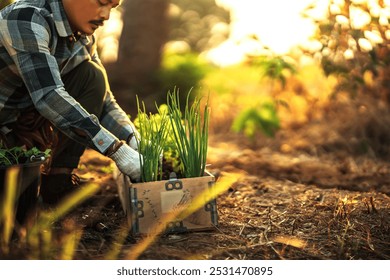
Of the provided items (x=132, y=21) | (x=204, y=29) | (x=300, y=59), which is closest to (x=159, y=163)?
(x=300, y=59)

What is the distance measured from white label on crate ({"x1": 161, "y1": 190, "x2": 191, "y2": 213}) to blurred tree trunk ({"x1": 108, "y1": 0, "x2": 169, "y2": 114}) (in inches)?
142

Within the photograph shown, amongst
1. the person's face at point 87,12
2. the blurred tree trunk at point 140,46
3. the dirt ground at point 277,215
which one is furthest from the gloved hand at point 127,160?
the blurred tree trunk at point 140,46

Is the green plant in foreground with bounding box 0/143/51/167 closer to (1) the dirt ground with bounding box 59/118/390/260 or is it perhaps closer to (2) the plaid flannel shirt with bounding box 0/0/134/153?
(2) the plaid flannel shirt with bounding box 0/0/134/153

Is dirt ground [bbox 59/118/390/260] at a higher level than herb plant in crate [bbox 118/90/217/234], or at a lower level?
lower

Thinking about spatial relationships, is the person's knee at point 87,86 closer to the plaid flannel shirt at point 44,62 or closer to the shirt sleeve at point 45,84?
the plaid flannel shirt at point 44,62

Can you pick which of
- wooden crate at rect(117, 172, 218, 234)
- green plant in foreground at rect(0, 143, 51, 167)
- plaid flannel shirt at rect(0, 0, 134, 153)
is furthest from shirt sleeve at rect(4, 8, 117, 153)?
wooden crate at rect(117, 172, 218, 234)

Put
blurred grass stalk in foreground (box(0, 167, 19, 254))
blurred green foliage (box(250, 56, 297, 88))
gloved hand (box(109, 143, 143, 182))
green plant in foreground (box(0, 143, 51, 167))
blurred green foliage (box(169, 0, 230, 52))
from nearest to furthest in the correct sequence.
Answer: blurred grass stalk in foreground (box(0, 167, 19, 254))
green plant in foreground (box(0, 143, 51, 167))
gloved hand (box(109, 143, 143, 182))
blurred green foliage (box(250, 56, 297, 88))
blurred green foliage (box(169, 0, 230, 52))

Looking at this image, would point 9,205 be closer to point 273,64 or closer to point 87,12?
point 87,12

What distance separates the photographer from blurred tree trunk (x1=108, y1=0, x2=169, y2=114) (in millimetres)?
5766

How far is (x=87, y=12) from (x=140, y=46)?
3.59 meters

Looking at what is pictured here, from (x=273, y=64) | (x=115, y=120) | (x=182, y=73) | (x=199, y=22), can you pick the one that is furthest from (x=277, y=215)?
(x=199, y=22)

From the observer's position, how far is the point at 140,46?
5.87 metres
